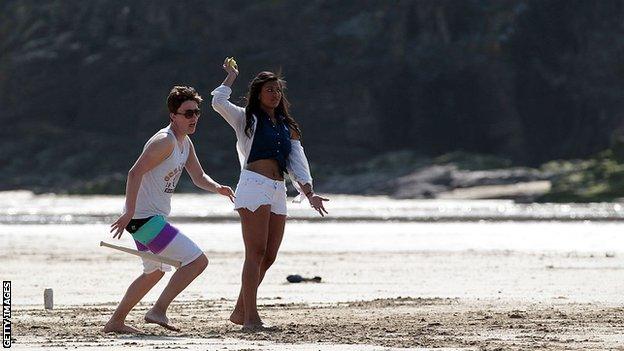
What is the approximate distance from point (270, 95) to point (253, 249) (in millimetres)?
1072

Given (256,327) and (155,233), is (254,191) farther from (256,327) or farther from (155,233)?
(256,327)

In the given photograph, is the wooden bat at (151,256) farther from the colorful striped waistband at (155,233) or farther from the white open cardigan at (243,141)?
the white open cardigan at (243,141)

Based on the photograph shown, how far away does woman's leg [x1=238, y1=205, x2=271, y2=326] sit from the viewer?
11.3 meters

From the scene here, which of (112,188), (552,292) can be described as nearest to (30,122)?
(112,188)

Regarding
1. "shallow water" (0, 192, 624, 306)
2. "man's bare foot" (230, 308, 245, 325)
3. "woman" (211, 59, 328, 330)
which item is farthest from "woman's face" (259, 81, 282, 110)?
"shallow water" (0, 192, 624, 306)

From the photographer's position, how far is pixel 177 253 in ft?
36.1

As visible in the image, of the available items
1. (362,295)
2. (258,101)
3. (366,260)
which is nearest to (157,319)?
(258,101)

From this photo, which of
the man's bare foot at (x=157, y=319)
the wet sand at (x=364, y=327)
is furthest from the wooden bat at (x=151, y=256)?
the wet sand at (x=364, y=327)

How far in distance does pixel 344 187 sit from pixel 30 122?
80.4 feet

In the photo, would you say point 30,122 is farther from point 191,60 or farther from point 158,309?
point 158,309

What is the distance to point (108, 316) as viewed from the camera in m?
12.4

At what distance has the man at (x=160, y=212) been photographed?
10867mm

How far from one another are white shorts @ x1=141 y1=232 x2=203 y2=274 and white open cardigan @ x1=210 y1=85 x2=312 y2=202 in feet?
2.29

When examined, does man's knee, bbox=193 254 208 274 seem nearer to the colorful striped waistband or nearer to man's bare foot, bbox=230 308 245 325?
the colorful striped waistband
